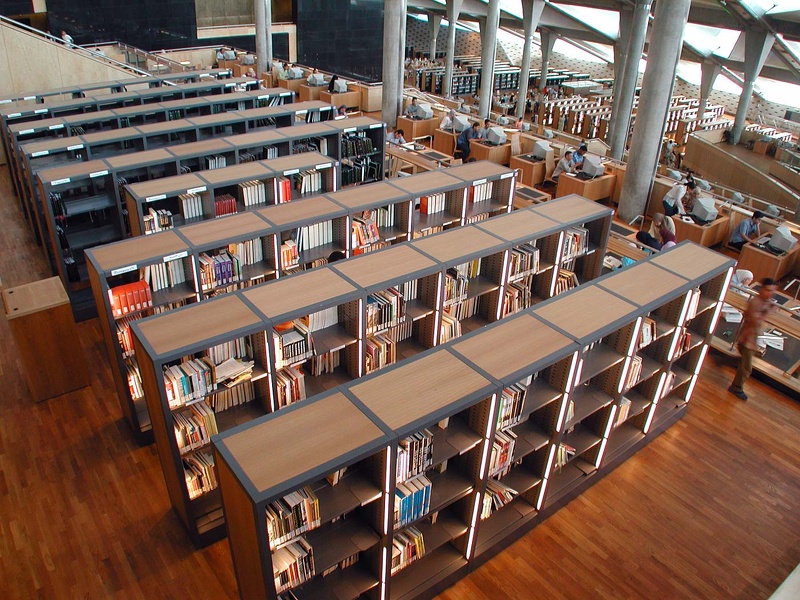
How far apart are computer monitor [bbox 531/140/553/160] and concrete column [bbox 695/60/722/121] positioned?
1181 centimetres

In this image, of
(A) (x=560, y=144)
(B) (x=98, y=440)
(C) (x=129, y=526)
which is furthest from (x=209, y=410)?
(A) (x=560, y=144)

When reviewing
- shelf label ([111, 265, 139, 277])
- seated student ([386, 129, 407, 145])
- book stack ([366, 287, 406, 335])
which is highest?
shelf label ([111, 265, 139, 277])

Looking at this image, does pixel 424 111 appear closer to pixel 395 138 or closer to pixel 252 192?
pixel 395 138

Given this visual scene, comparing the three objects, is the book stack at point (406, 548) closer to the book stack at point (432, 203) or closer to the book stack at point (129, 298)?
the book stack at point (129, 298)

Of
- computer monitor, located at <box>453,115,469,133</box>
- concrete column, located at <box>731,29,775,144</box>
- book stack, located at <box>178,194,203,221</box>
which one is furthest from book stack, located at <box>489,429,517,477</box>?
concrete column, located at <box>731,29,775,144</box>

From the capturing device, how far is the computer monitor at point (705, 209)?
9.23 m

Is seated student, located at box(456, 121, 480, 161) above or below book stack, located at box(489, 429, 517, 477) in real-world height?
above

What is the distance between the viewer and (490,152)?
12.1 m

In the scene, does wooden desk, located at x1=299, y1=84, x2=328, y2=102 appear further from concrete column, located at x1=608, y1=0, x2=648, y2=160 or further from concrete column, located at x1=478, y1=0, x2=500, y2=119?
concrete column, located at x1=608, y1=0, x2=648, y2=160

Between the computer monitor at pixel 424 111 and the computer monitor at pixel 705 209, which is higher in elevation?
the computer monitor at pixel 424 111

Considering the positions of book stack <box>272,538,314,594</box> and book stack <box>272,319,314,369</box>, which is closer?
book stack <box>272,538,314,594</box>

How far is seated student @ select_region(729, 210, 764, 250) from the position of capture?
9.05 metres

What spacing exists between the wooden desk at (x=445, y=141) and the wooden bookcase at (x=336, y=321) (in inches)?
306

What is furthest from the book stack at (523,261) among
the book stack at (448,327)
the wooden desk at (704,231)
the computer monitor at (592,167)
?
the computer monitor at (592,167)
